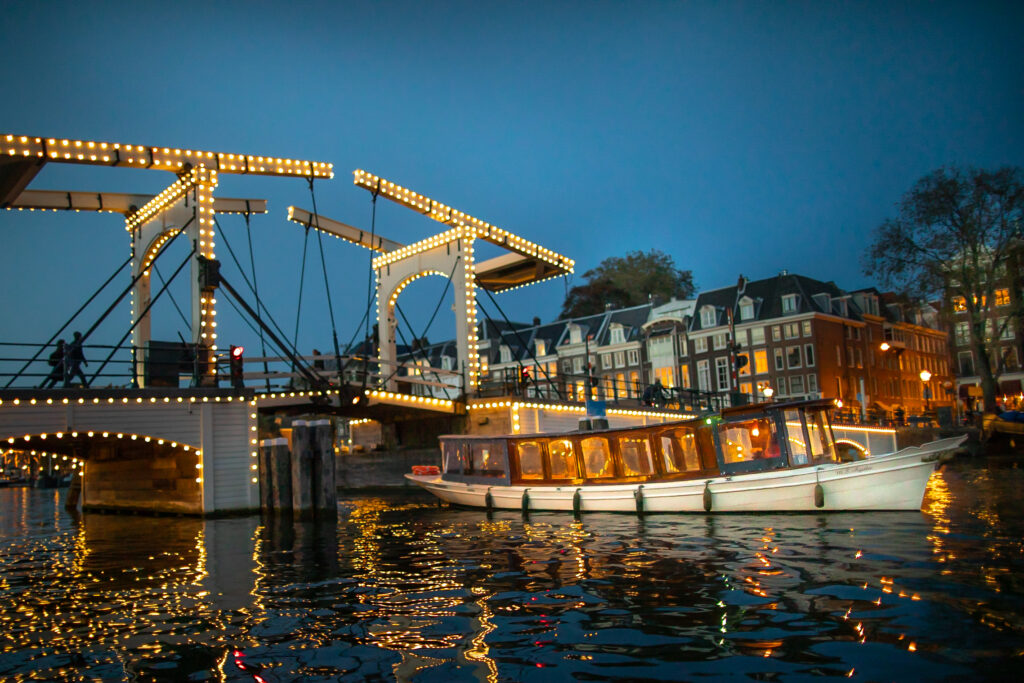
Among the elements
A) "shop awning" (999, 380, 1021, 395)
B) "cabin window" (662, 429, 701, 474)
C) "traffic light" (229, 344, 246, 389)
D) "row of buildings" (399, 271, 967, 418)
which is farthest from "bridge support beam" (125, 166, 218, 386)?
"shop awning" (999, 380, 1021, 395)

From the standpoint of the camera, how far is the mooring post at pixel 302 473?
21453mm

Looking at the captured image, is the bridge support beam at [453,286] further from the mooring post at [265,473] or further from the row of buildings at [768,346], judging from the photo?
the row of buildings at [768,346]

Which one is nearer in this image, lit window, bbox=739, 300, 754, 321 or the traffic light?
the traffic light

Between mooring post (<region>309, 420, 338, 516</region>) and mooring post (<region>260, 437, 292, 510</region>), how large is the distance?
0.91 m

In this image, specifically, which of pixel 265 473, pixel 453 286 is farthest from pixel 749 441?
pixel 453 286

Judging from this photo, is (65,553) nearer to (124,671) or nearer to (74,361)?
(74,361)

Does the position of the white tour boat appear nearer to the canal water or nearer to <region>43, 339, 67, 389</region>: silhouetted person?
the canal water

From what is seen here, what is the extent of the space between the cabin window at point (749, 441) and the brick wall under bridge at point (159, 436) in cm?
1315

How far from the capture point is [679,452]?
1953 cm

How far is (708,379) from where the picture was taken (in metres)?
66.1

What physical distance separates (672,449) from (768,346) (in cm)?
4658

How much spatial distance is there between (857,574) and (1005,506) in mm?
10118

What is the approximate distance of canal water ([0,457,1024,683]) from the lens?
23.4ft

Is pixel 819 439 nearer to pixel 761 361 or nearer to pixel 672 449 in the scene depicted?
pixel 672 449
